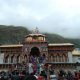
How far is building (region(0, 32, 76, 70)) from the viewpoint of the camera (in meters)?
49.2

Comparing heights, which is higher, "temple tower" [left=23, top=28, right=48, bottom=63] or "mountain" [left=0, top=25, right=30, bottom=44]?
"mountain" [left=0, top=25, right=30, bottom=44]

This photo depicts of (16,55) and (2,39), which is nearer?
(16,55)

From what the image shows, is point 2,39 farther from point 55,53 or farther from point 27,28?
point 55,53

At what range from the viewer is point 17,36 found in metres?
100

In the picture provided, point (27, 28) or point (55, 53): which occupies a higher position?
point (27, 28)

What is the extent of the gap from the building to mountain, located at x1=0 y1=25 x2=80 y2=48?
139ft

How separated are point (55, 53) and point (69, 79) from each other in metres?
27.3

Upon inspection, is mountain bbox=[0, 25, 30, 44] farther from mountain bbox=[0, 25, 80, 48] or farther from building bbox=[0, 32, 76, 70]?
building bbox=[0, 32, 76, 70]

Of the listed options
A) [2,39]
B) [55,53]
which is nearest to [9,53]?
[55,53]

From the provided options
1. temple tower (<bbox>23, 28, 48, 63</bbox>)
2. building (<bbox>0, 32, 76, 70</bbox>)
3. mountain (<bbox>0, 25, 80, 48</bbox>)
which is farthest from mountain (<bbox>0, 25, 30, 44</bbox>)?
temple tower (<bbox>23, 28, 48, 63</bbox>)

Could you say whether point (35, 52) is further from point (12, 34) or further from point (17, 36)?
point (12, 34)

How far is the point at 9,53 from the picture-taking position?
167 ft

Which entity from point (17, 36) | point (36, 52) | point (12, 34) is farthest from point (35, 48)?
point (12, 34)

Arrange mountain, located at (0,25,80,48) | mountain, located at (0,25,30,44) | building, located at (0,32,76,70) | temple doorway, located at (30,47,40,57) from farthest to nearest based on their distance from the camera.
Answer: mountain, located at (0,25,80,48) < mountain, located at (0,25,30,44) < temple doorway, located at (30,47,40,57) < building, located at (0,32,76,70)
